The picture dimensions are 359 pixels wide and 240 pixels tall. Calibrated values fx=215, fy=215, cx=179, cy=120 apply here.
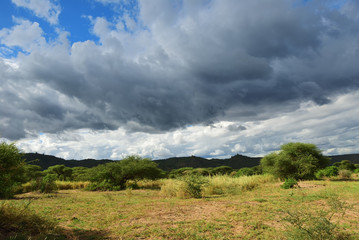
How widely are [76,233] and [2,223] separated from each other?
1934 millimetres

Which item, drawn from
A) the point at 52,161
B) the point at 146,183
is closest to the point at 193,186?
the point at 146,183

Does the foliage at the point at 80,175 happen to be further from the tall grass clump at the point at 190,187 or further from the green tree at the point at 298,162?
the green tree at the point at 298,162

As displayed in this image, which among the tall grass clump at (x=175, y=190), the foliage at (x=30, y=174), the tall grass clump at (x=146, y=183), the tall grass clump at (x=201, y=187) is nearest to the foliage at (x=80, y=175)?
the foliage at (x=30, y=174)

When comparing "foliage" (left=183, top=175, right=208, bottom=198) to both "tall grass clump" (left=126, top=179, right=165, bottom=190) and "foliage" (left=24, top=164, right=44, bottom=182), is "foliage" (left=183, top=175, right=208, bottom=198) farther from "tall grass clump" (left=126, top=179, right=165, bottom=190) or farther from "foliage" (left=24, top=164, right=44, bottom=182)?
"tall grass clump" (left=126, top=179, right=165, bottom=190)

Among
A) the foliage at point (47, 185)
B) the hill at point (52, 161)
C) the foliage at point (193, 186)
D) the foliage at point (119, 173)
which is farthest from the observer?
the hill at point (52, 161)

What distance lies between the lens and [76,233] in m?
6.61

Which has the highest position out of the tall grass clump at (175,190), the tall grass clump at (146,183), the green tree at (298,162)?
the green tree at (298,162)

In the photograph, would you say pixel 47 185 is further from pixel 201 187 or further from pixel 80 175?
pixel 201 187

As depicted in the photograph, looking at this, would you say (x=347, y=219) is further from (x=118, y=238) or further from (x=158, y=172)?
(x=158, y=172)

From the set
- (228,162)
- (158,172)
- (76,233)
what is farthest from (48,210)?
(228,162)

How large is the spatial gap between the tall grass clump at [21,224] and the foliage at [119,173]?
1675cm

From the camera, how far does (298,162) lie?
24.2m

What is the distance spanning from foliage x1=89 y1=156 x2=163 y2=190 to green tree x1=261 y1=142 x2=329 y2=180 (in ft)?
48.1

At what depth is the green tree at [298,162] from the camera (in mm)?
24172
